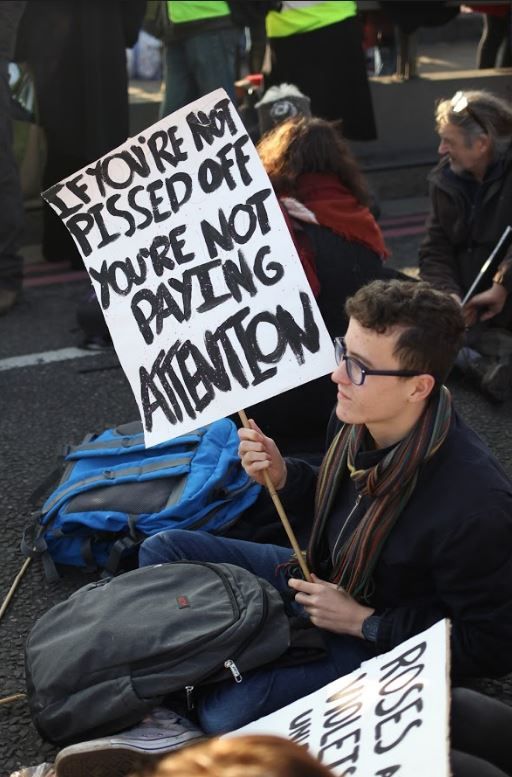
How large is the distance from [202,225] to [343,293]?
0.94 metres

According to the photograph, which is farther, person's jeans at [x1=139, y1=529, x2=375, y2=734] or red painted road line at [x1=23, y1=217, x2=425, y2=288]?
red painted road line at [x1=23, y1=217, x2=425, y2=288]

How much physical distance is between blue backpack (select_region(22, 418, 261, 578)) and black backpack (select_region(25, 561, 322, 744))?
56 cm

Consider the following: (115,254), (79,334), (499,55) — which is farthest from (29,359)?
(499,55)

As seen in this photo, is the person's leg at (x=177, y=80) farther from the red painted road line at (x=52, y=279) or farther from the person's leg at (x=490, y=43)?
the person's leg at (x=490, y=43)

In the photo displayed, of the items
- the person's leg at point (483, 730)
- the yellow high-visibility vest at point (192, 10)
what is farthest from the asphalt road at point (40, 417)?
the yellow high-visibility vest at point (192, 10)

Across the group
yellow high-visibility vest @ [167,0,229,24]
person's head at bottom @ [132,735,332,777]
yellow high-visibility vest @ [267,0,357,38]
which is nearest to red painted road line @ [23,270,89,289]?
yellow high-visibility vest @ [167,0,229,24]

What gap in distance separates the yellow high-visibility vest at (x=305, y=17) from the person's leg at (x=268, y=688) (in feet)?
16.4

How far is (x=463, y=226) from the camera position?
467cm

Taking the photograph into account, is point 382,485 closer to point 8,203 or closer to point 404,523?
point 404,523

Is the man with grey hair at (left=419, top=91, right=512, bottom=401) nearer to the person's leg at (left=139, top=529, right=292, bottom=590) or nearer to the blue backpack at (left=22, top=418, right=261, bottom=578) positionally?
the blue backpack at (left=22, top=418, right=261, bottom=578)

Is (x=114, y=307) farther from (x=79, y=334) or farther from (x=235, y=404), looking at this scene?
(x=79, y=334)

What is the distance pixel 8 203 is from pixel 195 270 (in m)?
3.10

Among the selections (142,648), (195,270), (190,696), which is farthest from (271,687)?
(195,270)

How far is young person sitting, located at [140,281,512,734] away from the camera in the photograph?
2.32 meters
